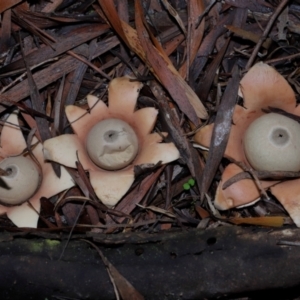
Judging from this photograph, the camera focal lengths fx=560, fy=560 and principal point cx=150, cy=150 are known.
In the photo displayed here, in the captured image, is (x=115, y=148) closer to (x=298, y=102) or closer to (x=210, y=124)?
(x=210, y=124)

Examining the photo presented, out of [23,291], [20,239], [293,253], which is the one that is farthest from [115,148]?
[293,253]

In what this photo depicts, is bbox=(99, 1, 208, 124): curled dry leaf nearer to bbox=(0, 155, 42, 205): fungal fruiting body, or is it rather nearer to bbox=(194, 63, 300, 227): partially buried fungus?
bbox=(194, 63, 300, 227): partially buried fungus

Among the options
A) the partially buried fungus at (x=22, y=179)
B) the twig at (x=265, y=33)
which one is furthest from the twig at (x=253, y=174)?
the partially buried fungus at (x=22, y=179)

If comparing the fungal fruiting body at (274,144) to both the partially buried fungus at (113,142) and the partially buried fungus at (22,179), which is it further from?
the partially buried fungus at (22,179)

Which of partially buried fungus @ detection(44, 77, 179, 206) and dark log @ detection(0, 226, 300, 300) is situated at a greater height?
partially buried fungus @ detection(44, 77, 179, 206)

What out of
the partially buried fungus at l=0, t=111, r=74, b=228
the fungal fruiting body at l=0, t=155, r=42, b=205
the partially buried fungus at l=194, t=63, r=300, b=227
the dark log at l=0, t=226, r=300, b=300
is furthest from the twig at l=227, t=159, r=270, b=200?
the fungal fruiting body at l=0, t=155, r=42, b=205

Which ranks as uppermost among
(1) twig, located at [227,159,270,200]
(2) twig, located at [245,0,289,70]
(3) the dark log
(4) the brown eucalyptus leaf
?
(2) twig, located at [245,0,289,70]
